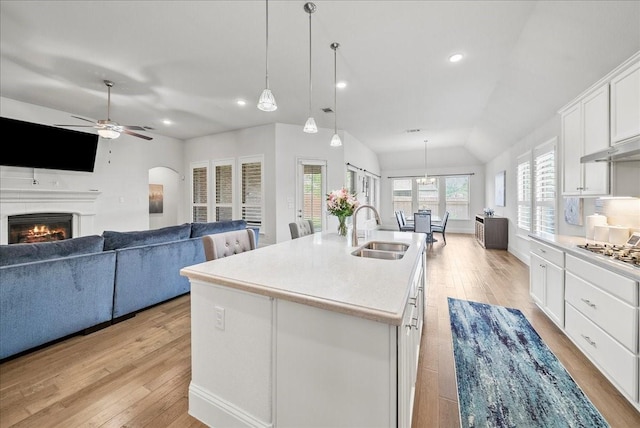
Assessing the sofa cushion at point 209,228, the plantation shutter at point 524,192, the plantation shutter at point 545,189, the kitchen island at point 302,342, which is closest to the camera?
the kitchen island at point 302,342

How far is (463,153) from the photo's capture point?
854cm

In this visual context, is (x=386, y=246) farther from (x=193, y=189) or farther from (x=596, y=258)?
(x=193, y=189)

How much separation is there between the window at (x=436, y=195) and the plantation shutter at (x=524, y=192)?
340 centimetres

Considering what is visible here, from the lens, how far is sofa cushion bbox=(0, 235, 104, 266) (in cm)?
200

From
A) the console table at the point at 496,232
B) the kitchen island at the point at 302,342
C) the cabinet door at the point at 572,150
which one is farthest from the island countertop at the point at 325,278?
the console table at the point at 496,232

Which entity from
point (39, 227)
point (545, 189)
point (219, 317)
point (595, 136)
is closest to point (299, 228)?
point (219, 317)

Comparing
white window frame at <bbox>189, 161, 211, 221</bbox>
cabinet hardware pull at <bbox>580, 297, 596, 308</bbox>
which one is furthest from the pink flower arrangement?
white window frame at <bbox>189, 161, 211, 221</bbox>

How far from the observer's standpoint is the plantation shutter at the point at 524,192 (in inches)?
194

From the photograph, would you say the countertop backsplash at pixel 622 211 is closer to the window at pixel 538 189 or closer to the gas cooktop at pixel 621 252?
the gas cooktop at pixel 621 252

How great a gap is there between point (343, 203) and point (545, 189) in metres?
3.96

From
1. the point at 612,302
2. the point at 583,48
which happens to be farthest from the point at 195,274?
the point at 583,48

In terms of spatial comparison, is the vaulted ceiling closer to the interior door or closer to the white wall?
the white wall

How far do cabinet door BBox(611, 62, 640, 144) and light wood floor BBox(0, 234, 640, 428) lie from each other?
187 cm

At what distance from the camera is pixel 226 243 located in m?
2.18
